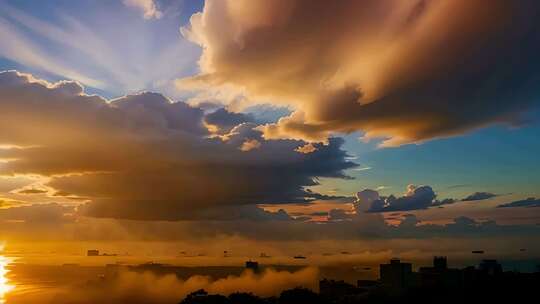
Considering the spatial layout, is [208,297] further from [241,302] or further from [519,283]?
[519,283]

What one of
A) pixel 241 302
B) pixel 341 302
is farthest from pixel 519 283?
pixel 241 302

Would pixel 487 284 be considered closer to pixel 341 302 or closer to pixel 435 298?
pixel 435 298

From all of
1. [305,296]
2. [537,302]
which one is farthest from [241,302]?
[537,302]

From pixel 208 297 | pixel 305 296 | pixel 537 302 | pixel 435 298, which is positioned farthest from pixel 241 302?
pixel 537 302

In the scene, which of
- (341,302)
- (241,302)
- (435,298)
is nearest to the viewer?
(241,302)

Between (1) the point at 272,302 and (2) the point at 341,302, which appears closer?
(1) the point at 272,302

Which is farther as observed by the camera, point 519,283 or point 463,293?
point 519,283

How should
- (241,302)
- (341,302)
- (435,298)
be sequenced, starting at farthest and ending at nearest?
(341,302) → (435,298) → (241,302)
